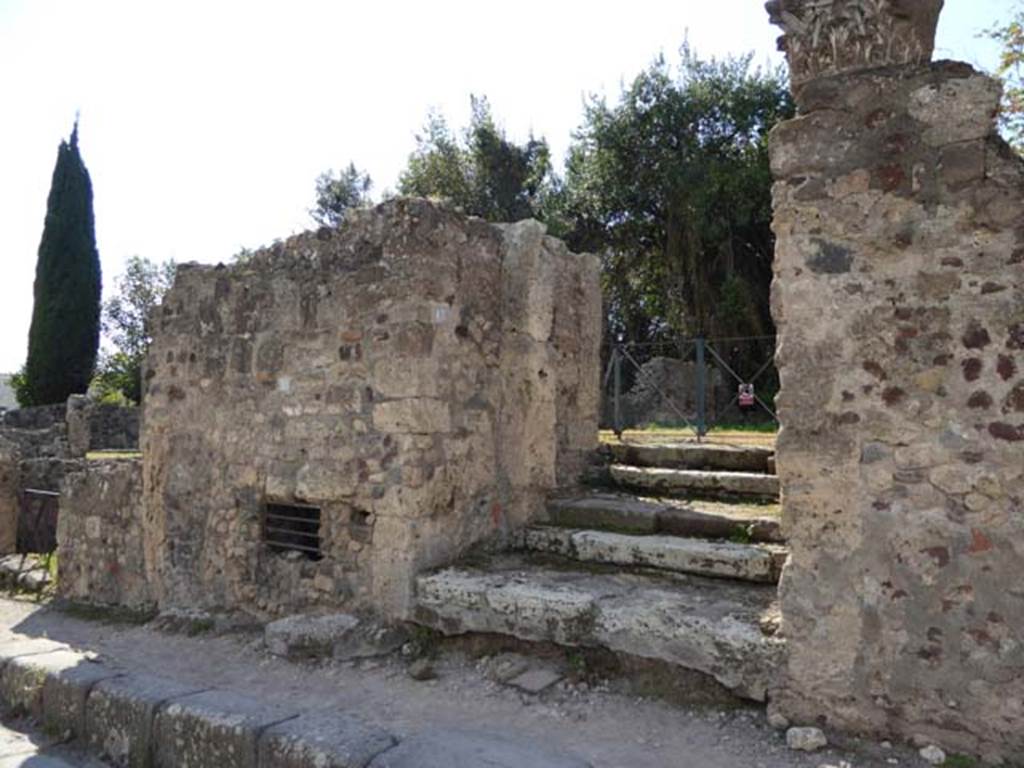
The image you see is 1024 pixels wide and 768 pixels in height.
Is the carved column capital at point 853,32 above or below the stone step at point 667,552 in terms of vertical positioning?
above

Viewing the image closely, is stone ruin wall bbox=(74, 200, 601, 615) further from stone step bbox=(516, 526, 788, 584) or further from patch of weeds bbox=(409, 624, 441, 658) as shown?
stone step bbox=(516, 526, 788, 584)

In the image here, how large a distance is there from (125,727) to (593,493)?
3783mm

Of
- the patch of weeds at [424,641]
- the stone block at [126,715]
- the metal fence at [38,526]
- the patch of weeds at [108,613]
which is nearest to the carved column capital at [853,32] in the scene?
the patch of weeds at [424,641]

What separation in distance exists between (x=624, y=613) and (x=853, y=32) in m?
3.04

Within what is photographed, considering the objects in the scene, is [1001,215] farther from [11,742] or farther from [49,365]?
[49,365]

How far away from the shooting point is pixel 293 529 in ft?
19.2

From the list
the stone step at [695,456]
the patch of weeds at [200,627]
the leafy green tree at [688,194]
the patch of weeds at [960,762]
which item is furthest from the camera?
the leafy green tree at [688,194]

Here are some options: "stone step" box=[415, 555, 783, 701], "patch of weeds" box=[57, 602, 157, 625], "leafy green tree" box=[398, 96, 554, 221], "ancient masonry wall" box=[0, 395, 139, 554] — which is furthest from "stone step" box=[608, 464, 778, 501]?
"leafy green tree" box=[398, 96, 554, 221]

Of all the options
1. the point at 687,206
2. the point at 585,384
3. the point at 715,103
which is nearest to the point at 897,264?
the point at 585,384

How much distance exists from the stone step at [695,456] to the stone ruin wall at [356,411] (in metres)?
0.38

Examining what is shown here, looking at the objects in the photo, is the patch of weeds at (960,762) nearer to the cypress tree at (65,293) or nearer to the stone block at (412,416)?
the stone block at (412,416)

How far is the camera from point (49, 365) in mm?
26406

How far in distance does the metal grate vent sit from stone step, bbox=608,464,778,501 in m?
2.56

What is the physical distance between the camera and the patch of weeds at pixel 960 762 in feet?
10.1
